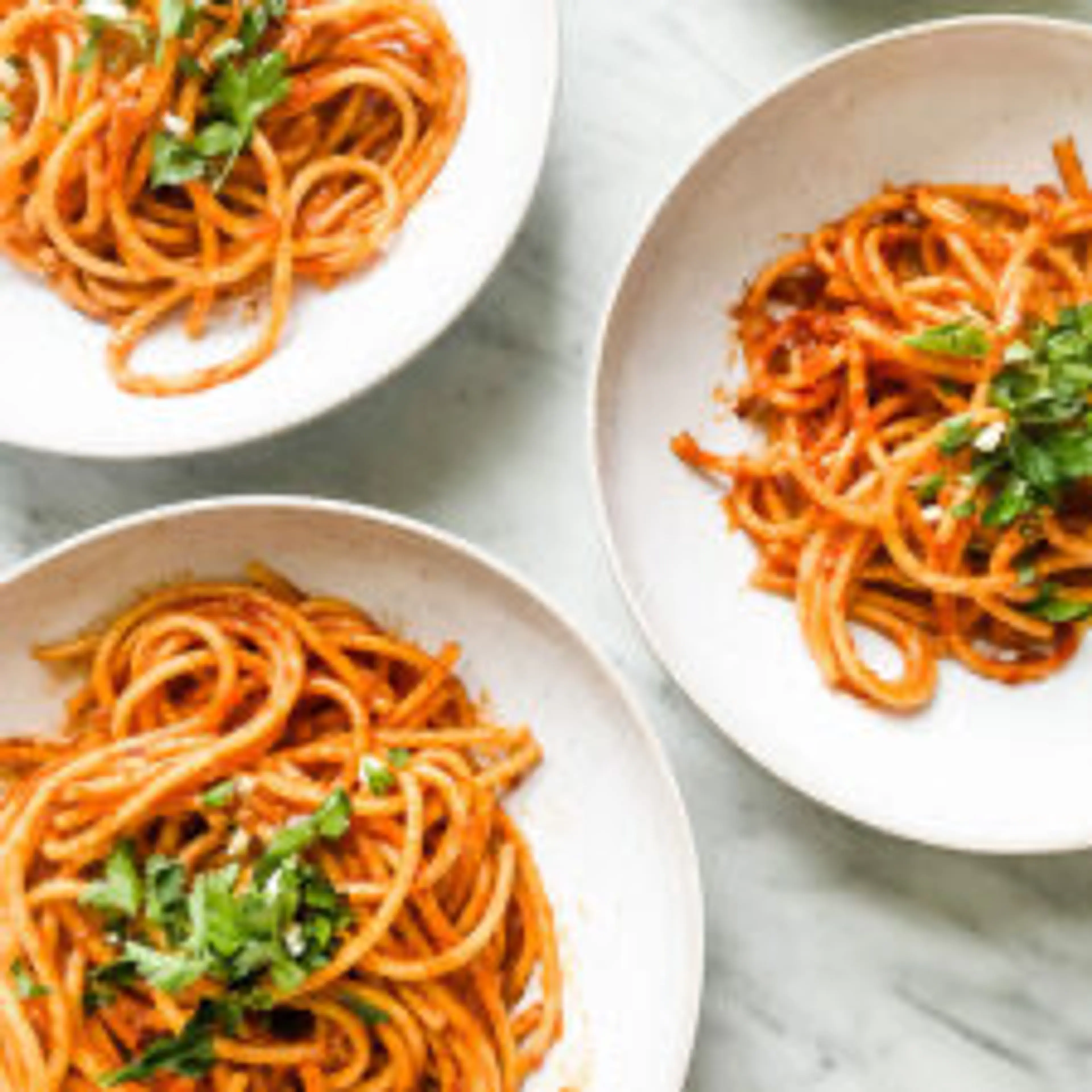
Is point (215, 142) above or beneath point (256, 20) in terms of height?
beneath

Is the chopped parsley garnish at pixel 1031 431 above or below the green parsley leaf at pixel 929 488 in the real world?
above

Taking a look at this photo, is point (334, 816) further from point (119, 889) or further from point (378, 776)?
point (119, 889)

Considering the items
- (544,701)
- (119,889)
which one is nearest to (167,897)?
(119,889)

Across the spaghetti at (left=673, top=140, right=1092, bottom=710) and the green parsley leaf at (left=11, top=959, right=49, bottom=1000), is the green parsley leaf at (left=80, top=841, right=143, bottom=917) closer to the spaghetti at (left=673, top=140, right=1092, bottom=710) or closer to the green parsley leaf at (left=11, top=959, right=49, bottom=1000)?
the green parsley leaf at (left=11, top=959, right=49, bottom=1000)

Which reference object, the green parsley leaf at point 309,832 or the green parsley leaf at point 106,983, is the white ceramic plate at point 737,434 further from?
the green parsley leaf at point 106,983

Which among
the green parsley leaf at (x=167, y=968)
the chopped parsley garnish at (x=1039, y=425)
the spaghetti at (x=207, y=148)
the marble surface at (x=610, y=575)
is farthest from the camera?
the marble surface at (x=610, y=575)

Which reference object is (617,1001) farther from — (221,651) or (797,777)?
(221,651)

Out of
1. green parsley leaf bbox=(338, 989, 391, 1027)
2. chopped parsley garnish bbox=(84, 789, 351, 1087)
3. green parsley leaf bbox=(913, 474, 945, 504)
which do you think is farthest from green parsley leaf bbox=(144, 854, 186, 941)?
green parsley leaf bbox=(913, 474, 945, 504)

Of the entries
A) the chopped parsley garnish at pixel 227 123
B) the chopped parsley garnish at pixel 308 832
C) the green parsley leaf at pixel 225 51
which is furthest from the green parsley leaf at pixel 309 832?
the green parsley leaf at pixel 225 51

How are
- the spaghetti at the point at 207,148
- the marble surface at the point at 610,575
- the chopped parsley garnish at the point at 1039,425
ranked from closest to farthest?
1. the chopped parsley garnish at the point at 1039,425
2. the spaghetti at the point at 207,148
3. the marble surface at the point at 610,575
